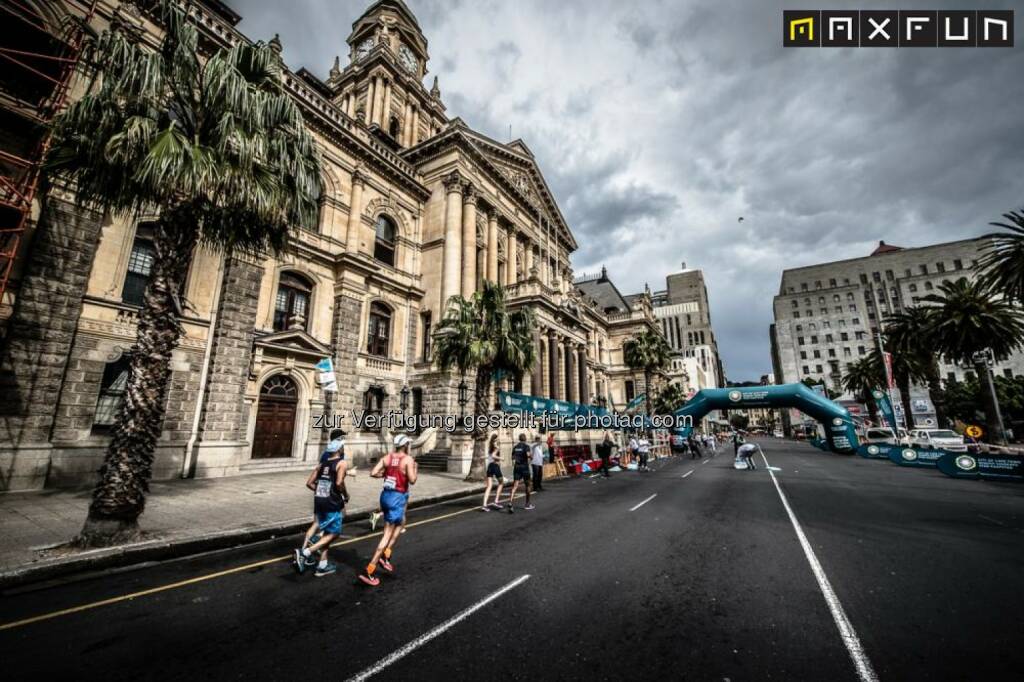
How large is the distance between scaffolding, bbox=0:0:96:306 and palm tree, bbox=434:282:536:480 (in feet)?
41.1

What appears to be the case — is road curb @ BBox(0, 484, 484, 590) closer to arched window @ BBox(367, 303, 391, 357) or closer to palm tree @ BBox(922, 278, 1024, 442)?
arched window @ BBox(367, 303, 391, 357)

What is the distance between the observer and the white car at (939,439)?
27172mm

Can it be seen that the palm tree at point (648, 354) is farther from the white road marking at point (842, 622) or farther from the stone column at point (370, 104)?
the white road marking at point (842, 622)

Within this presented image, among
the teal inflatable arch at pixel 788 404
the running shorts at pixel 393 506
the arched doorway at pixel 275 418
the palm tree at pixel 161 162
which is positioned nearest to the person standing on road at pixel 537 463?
the running shorts at pixel 393 506

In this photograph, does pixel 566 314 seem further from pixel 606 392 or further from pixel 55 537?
pixel 55 537

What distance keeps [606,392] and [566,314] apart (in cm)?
2092

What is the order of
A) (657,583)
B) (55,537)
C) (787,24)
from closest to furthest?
1. (657,583)
2. (55,537)
3. (787,24)

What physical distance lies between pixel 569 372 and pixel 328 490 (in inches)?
1042

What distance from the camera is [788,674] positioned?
130 inches

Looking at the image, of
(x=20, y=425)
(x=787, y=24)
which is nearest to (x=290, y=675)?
(x=20, y=425)

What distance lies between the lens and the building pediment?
56.2 feet

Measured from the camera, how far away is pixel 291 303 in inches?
756

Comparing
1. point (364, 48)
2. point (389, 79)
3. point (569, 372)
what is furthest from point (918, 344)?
point (364, 48)

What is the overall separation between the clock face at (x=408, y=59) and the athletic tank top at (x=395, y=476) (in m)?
39.2
